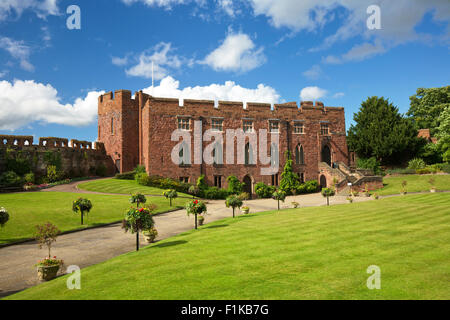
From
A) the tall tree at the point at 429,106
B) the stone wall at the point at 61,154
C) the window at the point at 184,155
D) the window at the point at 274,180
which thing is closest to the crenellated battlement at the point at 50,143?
the stone wall at the point at 61,154

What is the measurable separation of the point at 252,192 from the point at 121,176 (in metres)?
19.4

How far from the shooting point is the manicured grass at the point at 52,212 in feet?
55.1

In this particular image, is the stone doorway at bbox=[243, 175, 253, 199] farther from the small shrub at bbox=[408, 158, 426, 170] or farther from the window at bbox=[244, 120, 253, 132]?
the small shrub at bbox=[408, 158, 426, 170]

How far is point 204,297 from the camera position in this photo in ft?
20.5

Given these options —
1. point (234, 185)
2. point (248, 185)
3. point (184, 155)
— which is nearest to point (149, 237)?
point (184, 155)

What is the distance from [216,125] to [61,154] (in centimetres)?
2300

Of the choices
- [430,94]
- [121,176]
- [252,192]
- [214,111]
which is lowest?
[252,192]

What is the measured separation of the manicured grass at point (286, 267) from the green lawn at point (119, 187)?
69.4 ft

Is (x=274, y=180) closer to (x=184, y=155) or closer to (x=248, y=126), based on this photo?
(x=248, y=126)

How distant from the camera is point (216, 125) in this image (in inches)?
1539

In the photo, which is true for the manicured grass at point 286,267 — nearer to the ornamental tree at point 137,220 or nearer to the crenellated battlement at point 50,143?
the ornamental tree at point 137,220
